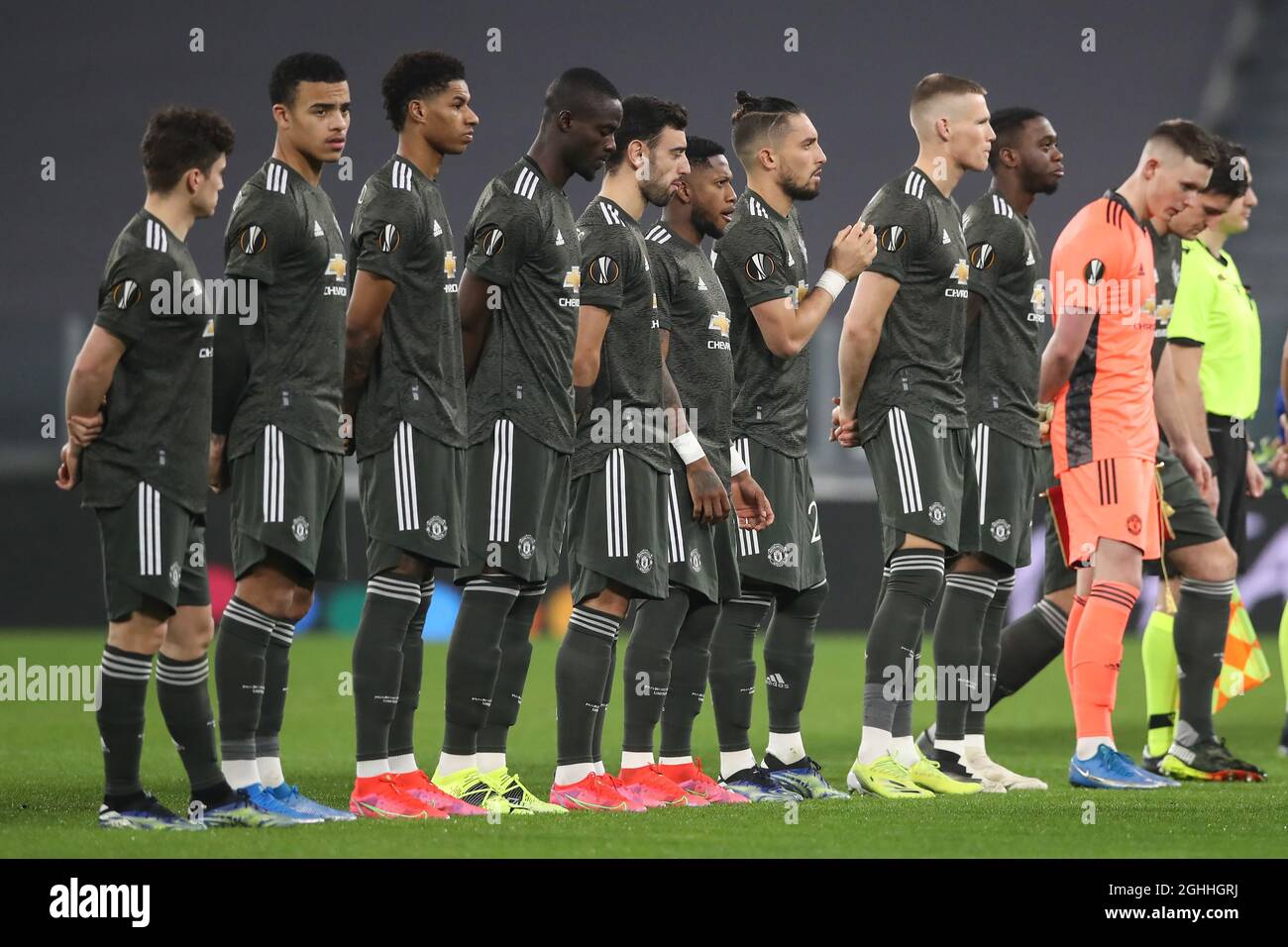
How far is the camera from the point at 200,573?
5.20 m

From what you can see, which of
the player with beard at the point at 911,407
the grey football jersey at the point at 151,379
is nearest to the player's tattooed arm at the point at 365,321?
the grey football jersey at the point at 151,379

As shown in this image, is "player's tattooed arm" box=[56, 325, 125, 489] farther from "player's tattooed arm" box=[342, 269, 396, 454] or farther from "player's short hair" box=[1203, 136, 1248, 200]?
"player's short hair" box=[1203, 136, 1248, 200]

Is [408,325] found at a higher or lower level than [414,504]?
higher

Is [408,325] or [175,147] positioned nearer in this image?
[175,147]

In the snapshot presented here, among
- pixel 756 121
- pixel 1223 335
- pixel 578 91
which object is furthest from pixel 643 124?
pixel 1223 335

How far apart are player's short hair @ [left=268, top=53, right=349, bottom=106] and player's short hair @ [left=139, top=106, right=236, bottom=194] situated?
0.32 m

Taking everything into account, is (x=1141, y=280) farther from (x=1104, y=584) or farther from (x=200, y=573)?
(x=200, y=573)

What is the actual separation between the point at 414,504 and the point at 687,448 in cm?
96

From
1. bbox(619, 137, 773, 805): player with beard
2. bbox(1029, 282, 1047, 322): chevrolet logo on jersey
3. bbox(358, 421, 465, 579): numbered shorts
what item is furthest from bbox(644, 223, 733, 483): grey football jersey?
bbox(1029, 282, 1047, 322): chevrolet logo on jersey

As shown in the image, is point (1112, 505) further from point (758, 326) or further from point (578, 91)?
point (578, 91)

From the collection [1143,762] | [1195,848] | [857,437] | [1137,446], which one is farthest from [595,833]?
[1143,762]

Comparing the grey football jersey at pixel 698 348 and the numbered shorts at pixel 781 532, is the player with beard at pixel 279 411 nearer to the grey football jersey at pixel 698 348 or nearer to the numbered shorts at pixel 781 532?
the grey football jersey at pixel 698 348

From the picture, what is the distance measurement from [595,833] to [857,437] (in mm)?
2107

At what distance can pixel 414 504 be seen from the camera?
5316mm
